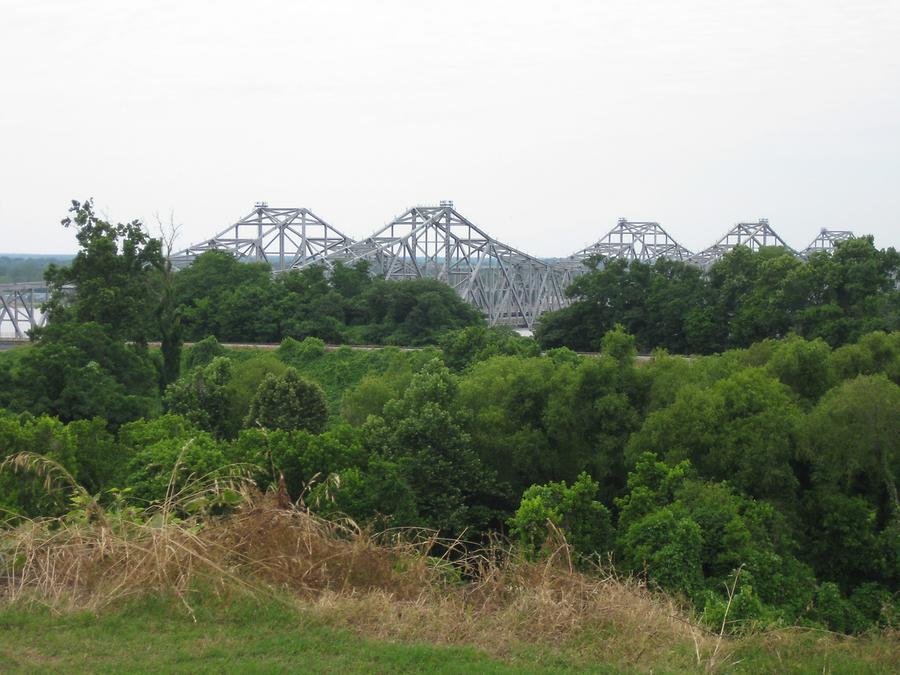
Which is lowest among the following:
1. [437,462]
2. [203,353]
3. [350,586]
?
[437,462]

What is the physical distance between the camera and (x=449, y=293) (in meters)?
39.7

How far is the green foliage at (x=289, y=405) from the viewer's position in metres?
18.6

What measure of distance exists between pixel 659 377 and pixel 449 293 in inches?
902

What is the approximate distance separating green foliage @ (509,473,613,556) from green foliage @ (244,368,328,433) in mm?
7450

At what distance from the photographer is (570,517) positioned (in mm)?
11898

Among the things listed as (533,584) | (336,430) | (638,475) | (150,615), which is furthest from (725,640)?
(336,430)

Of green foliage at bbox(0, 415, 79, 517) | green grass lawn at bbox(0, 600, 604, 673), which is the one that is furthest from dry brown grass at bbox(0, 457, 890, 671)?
green foliage at bbox(0, 415, 79, 517)

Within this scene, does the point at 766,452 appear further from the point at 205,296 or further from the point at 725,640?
the point at 205,296

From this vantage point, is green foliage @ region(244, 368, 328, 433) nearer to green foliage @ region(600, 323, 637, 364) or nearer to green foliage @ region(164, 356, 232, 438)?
green foliage @ region(164, 356, 232, 438)

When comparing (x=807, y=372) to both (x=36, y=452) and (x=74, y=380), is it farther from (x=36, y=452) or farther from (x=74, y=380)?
(x=74, y=380)

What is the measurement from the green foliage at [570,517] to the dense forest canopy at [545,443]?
29 mm

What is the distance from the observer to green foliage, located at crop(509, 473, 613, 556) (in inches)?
446

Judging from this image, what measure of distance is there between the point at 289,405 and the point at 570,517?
8203 mm

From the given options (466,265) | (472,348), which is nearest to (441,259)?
→ (466,265)
